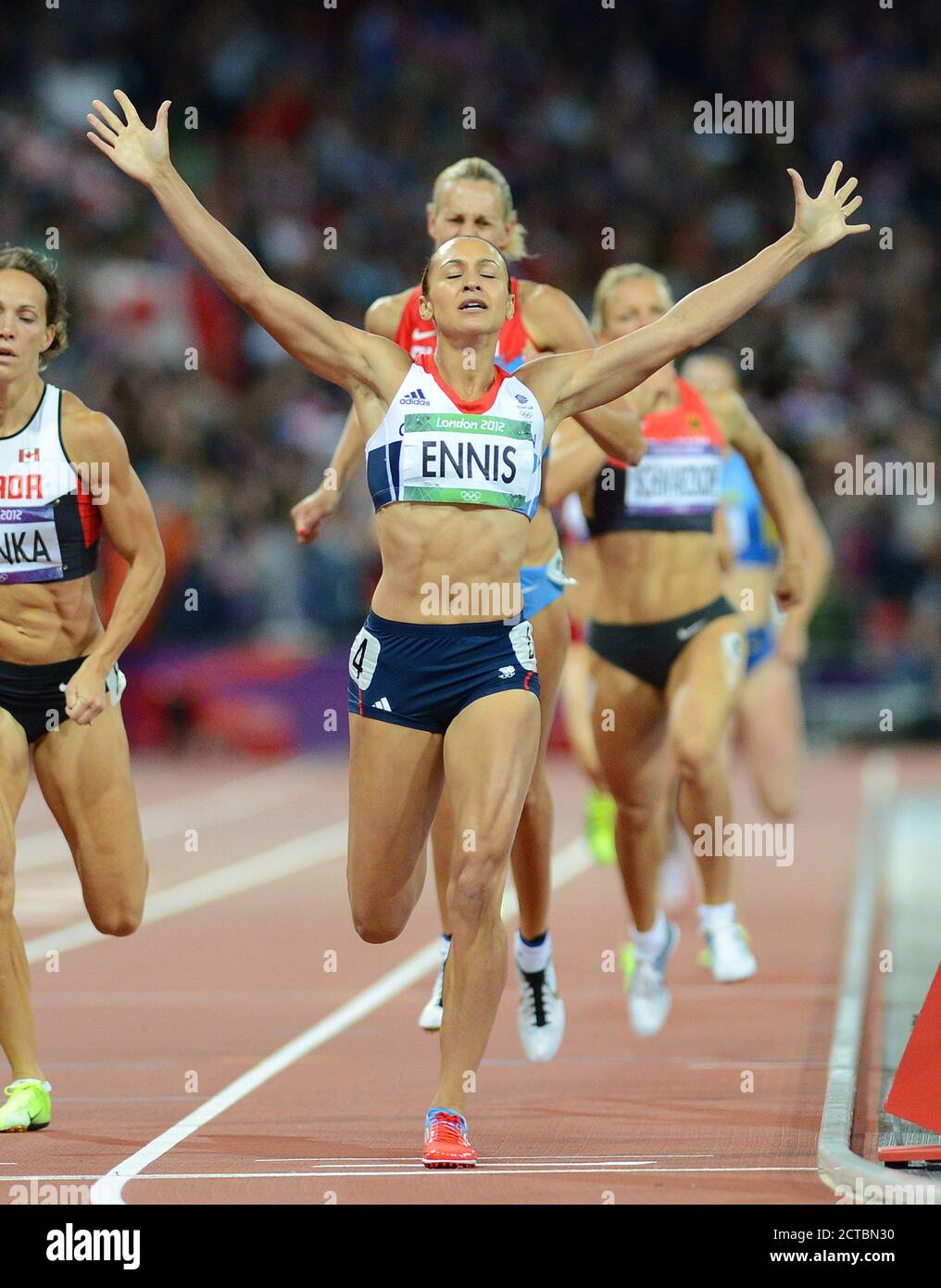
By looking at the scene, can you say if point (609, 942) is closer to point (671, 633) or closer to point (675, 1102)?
point (671, 633)

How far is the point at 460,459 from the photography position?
653 cm

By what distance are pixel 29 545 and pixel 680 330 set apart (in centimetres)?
218

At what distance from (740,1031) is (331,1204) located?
11.5 feet

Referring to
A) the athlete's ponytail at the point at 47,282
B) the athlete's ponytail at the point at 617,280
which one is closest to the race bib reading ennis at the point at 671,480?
the athlete's ponytail at the point at 617,280

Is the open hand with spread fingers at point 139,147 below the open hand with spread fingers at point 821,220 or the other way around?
the other way around

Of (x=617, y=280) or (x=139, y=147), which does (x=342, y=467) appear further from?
(x=139, y=147)

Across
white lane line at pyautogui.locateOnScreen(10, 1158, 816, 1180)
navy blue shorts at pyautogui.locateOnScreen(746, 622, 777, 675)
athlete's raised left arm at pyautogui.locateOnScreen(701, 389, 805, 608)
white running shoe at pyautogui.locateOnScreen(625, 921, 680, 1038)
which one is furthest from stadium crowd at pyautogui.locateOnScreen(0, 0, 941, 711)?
white lane line at pyautogui.locateOnScreen(10, 1158, 816, 1180)

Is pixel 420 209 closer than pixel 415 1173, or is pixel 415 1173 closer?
pixel 415 1173

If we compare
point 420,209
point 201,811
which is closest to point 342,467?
point 201,811

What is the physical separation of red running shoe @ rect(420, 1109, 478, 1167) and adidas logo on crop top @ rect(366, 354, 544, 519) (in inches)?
70.0

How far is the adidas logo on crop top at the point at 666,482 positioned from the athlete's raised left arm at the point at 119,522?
250cm

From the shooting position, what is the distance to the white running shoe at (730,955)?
934 centimetres

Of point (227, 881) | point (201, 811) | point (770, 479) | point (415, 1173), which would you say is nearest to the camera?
point (415, 1173)

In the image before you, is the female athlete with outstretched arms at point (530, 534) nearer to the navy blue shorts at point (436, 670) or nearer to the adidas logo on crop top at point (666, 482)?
the adidas logo on crop top at point (666, 482)
